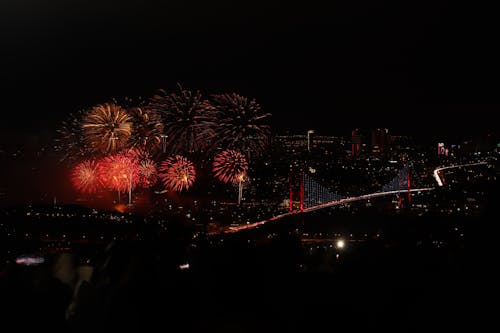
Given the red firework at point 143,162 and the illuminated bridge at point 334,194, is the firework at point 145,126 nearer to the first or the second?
the red firework at point 143,162

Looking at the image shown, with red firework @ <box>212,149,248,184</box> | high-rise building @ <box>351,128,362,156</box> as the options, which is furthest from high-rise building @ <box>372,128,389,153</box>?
red firework @ <box>212,149,248,184</box>

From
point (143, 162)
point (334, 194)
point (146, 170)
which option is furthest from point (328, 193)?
point (143, 162)

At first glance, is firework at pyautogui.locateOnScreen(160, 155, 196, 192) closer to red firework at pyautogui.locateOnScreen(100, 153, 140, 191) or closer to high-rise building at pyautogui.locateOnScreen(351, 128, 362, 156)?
red firework at pyautogui.locateOnScreen(100, 153, 140, 191)

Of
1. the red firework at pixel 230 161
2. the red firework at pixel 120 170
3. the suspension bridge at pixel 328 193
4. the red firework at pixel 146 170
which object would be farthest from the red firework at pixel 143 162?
the suspension bridge at pixel 328 193

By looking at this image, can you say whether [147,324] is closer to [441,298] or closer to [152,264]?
[152,264]

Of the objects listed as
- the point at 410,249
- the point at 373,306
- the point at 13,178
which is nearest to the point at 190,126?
the point at 410,249
